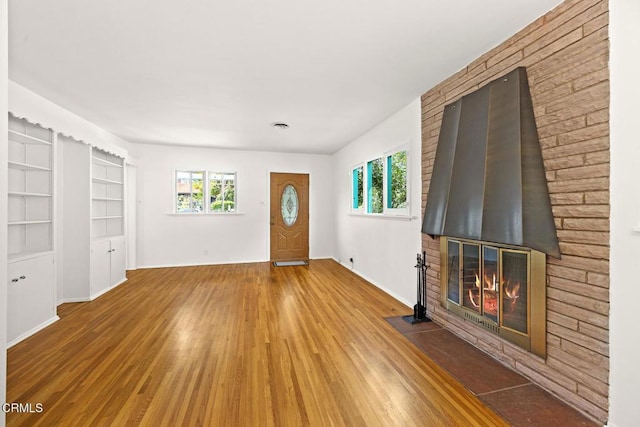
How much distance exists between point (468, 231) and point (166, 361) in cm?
283

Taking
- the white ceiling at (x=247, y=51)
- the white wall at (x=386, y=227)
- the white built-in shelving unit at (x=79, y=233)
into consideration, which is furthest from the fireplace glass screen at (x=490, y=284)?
the white built-in shelving unit at (x=79, y=233)

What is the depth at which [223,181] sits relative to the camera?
21.8 ft

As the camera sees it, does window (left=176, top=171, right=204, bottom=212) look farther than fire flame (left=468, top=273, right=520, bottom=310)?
Yes

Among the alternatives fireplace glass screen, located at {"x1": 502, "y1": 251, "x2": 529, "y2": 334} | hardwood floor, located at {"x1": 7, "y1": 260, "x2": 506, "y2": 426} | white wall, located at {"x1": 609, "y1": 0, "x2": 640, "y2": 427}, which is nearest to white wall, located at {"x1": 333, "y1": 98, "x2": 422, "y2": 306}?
hardwood floor, located at {"x1": 7, "y1": 260, "x2": 506, "y2": 426}

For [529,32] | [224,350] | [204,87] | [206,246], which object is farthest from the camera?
[206,246]

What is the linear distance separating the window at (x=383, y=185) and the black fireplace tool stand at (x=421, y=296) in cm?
75

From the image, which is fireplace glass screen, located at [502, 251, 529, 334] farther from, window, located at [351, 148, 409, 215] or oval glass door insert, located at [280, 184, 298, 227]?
oval glass door insert, located at [280, 184, 298, 227]

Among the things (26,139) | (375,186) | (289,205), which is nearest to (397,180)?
(375,186)

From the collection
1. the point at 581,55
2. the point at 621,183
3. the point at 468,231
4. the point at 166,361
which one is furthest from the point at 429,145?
the point at 166,361

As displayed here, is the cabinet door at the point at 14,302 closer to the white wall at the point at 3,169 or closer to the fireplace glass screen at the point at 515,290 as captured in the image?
the white wall at the point at 3,169

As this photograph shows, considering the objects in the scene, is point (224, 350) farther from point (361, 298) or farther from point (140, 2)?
point (140, 2)

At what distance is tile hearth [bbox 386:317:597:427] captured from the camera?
178cm

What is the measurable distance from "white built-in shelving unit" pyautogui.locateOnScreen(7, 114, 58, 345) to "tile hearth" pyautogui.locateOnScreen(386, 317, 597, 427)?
12.8ft

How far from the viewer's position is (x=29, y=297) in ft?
9.71
